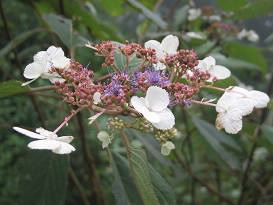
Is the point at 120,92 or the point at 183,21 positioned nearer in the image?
the point at 120,92

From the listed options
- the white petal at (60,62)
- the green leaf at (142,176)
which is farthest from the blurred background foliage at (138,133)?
the white petal at (60,62)

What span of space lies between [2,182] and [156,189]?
8.94 feet

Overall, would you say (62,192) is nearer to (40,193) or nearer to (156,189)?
(40,193)

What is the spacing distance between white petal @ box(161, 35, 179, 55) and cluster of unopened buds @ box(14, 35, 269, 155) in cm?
2

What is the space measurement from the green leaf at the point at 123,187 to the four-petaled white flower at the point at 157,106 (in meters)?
0.26

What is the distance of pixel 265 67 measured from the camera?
6.49ft

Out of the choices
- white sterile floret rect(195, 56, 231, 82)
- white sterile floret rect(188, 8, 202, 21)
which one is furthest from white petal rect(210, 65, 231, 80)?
white sterile floret rect(188, 8, 202, 21)

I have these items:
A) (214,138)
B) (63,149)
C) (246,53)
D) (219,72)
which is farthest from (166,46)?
(246,53)

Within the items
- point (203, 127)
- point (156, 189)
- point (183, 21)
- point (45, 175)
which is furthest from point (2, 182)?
point (156, 189)

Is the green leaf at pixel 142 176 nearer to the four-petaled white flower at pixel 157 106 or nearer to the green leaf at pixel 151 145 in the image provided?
the four-petaled white flower at pixel 157 106

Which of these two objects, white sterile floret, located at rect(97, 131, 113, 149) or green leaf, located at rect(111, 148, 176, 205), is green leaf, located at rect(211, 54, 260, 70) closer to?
green leaf, located at rect(111, 148, 176, 205)

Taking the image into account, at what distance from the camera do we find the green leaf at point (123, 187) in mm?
953

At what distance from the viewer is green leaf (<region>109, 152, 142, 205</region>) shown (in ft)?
3.13

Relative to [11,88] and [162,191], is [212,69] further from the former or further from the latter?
[11,88]
